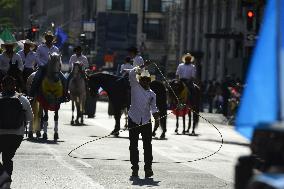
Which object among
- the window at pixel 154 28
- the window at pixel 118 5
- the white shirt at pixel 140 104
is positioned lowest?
the window at pixel 154 28

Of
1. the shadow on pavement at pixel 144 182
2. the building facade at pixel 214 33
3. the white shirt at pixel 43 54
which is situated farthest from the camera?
the building facade at pixel 214 33

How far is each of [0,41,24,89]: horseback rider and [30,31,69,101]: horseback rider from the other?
602mm

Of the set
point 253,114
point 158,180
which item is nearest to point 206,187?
point 158,180

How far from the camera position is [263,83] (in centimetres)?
739

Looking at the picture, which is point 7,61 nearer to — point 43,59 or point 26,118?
point 43,59

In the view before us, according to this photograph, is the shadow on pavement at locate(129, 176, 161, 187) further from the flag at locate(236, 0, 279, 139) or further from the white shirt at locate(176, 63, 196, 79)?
the white shirt at locate(176, 63, 196, 79)

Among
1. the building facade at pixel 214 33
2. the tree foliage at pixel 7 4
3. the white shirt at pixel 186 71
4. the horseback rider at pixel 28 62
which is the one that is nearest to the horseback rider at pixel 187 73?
the white shirt at pixel 186 71

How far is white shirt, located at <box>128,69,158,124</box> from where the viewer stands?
17.6m

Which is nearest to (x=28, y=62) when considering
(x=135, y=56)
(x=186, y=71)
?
(x=135, y=56)

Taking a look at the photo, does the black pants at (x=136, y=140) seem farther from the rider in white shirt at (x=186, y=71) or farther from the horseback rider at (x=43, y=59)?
the rider in white shirt at (x=186, y=71)

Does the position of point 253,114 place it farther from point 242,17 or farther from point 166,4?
point 166,4

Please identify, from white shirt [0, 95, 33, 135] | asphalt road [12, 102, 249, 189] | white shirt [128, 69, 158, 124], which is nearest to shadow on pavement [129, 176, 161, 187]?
asphalt road [12, 102, 249, 189]

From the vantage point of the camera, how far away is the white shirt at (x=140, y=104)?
17.6 meters

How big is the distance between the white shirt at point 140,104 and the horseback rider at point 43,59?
718 centimetres
